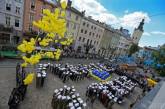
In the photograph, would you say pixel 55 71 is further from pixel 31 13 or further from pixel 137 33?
pixel 137 33

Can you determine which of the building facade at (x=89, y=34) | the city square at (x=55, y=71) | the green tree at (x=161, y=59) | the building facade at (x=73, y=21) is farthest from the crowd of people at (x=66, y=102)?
the building facade at (x=89, y=34)

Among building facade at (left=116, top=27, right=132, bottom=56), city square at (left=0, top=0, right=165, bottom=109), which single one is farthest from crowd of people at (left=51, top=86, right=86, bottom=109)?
building facade at (left=116, top=27, right=132, bottom=56)

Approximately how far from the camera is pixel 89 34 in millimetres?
41156

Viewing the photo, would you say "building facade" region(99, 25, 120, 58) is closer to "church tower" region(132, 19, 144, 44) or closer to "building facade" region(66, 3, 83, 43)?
"building facade" region(66, 3, 83, 43)

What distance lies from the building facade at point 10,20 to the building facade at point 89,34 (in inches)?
647

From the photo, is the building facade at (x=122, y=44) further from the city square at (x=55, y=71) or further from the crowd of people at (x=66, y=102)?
the crowd of people at (x=66, y=102)

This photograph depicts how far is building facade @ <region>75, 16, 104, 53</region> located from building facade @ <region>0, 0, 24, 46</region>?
16442mm

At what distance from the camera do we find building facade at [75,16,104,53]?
124 ft

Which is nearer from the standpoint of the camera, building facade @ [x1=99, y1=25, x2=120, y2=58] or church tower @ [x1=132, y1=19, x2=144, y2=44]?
building facade @ [x1=99, y1=25, x2=120, y2=58]

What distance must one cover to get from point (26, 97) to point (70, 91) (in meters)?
3.56

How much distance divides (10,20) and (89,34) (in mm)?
23172

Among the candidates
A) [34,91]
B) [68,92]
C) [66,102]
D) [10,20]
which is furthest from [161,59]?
[10,20]

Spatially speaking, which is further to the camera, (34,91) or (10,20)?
(10,20)

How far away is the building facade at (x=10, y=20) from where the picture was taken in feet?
76.6
